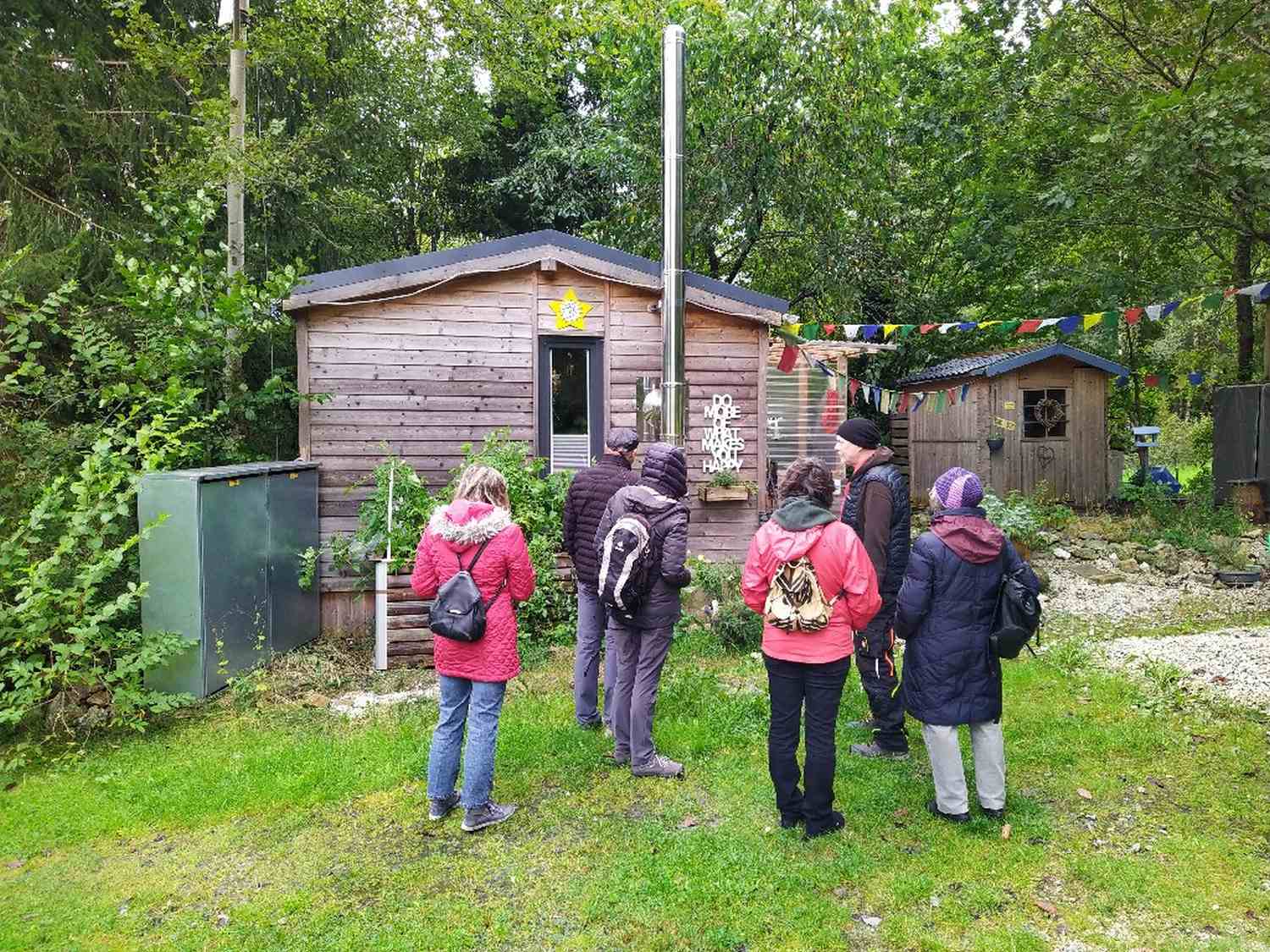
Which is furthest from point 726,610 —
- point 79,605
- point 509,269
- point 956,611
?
point 79,605

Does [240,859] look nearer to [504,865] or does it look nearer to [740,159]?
[504,865]

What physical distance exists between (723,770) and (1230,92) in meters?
7.73

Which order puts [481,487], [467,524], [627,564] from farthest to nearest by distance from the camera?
[627,564], [481,487], [467,524]

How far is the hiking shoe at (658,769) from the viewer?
15.2 feet

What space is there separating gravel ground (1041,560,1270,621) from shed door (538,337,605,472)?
18.0 feet

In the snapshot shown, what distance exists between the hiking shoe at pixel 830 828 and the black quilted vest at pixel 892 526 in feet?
3.85

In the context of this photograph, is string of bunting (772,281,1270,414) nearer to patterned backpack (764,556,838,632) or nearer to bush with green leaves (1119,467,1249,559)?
bush with green leaves (1119,467,1249,559)

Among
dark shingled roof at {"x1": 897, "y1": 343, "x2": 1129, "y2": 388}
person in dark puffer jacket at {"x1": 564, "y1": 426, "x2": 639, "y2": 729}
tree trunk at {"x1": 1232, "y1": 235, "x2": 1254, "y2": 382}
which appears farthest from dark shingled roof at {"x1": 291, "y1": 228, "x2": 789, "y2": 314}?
tree trunk at {"x1": 1232, "y1": 235, "x2": 1254, "y2": 382}

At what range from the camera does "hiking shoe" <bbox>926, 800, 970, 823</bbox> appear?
3975 millimetres

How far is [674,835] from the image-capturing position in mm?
3959

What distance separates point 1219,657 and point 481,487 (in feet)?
20.9

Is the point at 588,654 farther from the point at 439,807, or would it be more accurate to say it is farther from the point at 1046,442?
the point at 1046,442

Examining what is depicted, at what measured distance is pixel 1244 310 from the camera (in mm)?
14461

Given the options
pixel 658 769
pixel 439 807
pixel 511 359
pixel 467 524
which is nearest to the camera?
pixel 467 524
